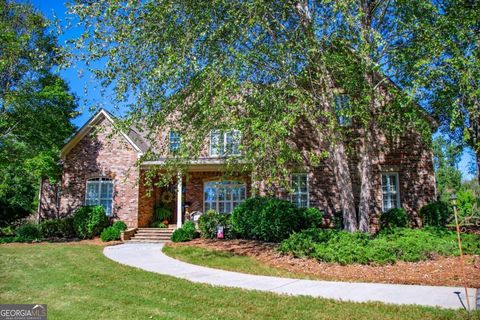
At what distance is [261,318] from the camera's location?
525 centimetres

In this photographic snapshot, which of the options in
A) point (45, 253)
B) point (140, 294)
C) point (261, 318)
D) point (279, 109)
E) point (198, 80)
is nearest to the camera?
point (261, 318)

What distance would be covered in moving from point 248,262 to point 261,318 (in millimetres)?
4872

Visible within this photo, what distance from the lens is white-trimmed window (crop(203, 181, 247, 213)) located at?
18094 mm

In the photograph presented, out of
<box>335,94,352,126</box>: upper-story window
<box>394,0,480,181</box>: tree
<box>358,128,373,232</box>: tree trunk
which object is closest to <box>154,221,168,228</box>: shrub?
<box>358,128,373,232</box>: tree trunk

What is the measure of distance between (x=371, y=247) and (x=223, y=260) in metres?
4.03

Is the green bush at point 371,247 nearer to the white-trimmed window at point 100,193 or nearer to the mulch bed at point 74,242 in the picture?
the mulch bed at point 74,242

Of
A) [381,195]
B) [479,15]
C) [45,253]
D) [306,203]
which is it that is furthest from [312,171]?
[45,253]

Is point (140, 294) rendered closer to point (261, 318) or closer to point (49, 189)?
point (261, 318)

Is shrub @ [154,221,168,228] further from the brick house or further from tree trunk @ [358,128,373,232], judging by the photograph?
tree trunk @ [358,128,373,232]

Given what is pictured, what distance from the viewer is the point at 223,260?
34.1 feet

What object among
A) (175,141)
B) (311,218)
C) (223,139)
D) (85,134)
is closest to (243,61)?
(223,139)

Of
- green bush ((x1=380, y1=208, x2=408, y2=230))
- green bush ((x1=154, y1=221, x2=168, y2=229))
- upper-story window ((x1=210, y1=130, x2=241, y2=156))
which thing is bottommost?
green bush ((x1=154, y1=221, x2=168, y2=229))

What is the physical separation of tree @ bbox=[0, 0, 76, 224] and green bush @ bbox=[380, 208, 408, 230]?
14.3 meters

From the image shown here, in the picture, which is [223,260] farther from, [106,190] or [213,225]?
[106,190]
